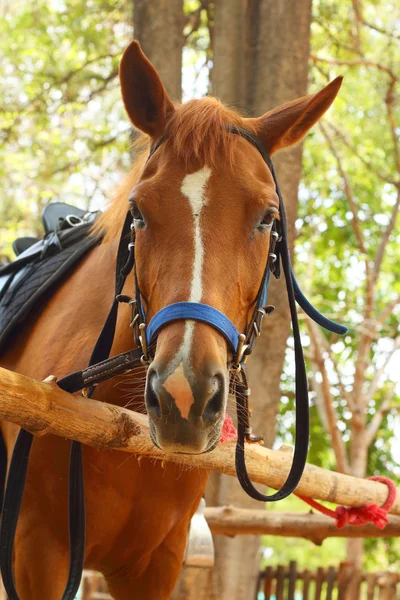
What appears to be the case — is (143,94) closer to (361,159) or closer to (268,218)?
(268,218)

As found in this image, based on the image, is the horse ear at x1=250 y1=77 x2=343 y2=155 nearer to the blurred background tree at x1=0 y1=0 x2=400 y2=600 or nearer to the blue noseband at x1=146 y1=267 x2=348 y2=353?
the blue noseband at x1=146 y1=267 x2=348 y2=353

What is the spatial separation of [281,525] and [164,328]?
2764 millimetres

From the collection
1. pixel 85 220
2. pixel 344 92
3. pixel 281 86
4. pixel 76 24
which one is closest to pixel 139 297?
pixel 85 220

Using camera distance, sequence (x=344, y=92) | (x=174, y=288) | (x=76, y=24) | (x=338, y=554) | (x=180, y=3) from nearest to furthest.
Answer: (x=174, y=288), (x=180, y=3), (x=76, y=24), (x=344, y=92), (x=338, y=554)

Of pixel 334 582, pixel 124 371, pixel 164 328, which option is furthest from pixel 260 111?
pixel 334 582

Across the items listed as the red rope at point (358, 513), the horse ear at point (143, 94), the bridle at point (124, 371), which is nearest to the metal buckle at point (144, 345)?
the bridle at point (124, 371)

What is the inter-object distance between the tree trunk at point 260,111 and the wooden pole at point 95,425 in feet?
7.69

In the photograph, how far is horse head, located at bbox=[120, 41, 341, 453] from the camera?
1.95 metres

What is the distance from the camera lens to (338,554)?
60.4 ft

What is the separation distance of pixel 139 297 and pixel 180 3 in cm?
449

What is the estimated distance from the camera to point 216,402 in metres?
1.97

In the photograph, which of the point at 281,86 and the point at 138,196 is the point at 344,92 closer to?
the point at 281,86

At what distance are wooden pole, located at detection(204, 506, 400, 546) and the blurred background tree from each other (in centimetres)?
119

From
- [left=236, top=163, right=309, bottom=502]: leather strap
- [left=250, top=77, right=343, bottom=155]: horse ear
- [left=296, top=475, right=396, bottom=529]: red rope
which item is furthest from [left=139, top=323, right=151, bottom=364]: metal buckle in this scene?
[left=296, top=475, right=396, bottom=529]: red rope
